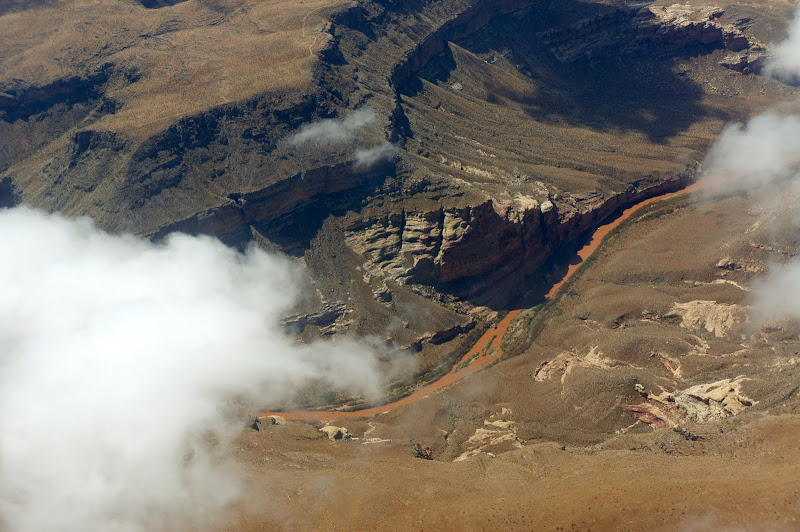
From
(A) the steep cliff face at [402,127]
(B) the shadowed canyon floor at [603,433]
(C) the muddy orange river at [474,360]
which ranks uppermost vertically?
(A) the steep cliff face at [402,127]

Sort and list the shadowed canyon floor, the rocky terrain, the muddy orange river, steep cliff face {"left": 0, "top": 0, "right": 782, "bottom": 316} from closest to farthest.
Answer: the shadowed canyon floor
the rocky terrain
the muddy orange river
steep cliff face {"left": 0, "top": 0, "right": 782, "bottom": 316}

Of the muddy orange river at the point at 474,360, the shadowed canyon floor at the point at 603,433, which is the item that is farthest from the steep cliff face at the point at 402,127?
the shadowed canyon floor at the point at 603,433

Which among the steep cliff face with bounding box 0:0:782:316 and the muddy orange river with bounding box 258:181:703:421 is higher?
the steep cliff face with bounding box 0:0:782:316

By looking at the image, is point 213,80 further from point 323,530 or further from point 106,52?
point 323,530

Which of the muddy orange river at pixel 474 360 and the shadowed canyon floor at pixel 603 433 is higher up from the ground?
the shadowed canyon floor at pixel 603 433

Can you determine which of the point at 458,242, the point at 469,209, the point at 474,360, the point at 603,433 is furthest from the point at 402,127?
the point at 603,433

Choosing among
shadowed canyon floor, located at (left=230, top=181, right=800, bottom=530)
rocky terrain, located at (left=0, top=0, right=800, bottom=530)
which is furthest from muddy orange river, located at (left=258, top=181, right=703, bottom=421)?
shadowed canyon floor, located at (left=230, top=181, right=800, bottom=530)

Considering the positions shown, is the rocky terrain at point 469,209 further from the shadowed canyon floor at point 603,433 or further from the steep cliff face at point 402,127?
the steep cliff face at point 402,127

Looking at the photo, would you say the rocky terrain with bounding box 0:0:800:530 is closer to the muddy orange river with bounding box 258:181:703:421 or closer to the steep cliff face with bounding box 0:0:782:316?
the steep cliff face with bounding box 0:0:782:316

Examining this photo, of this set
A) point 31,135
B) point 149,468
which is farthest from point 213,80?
point 149,468
